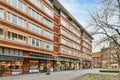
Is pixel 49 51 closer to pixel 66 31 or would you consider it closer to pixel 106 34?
pixel 66 31

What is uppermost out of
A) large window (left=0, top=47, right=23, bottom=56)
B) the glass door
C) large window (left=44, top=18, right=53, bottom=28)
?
large window (left=44, top=18, right=53, bottom=28)

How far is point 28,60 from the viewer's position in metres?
43.9

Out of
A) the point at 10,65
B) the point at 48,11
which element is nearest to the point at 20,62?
the point at 10,65

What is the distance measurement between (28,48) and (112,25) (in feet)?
82.9

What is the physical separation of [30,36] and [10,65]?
25.0 feet

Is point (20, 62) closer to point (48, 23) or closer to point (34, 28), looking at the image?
point (34, 28)

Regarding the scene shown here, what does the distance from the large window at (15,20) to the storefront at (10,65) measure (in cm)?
592

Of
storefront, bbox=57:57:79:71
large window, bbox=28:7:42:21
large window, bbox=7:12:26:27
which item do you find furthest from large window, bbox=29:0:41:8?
storefront, bbox=57:57:79:71

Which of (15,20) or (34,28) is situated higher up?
(15,20)

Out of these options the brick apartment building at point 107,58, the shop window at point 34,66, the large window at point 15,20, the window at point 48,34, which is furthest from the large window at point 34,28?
the brick apartment building at point 107,58

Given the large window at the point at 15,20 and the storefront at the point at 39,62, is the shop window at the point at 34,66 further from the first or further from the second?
the large window at the point at 15,20

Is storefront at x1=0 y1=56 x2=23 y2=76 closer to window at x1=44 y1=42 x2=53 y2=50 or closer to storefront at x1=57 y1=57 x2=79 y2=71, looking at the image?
window at x1=44 y1=42 x2=53 y2=50

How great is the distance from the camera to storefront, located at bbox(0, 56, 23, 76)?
35125 mm

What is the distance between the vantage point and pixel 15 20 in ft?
122
